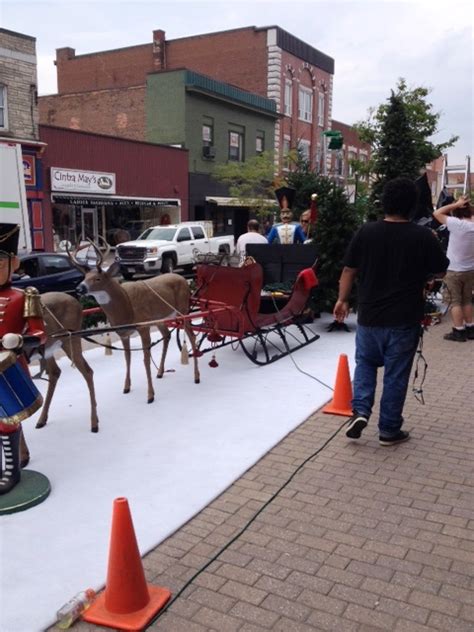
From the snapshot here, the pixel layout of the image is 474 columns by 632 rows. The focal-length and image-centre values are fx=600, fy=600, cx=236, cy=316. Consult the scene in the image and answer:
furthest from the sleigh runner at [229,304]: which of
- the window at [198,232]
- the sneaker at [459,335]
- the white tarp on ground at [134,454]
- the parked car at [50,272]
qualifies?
the window at [198,232]

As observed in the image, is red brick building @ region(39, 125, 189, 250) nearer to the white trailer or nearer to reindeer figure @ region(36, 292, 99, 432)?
Result: the white trailer

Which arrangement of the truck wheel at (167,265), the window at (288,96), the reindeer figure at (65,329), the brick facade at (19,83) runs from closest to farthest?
the reindeer figure at (65,329) < the brick facade at (19,83) < the truck wheel at (167,265) < the window at (288,96)

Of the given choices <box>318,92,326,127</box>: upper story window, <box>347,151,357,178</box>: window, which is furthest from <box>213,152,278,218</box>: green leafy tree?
<box>318,92,326,127</box>: upper story window

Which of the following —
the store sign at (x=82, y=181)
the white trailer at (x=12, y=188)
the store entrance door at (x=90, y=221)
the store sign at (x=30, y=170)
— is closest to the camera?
the white trailer at (x=12, y=188)

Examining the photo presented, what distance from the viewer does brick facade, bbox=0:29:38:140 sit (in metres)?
21.4

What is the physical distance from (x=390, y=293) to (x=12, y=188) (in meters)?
6.15

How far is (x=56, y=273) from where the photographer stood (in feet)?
44.1

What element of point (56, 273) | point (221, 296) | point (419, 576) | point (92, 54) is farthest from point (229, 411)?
point (92, 54)

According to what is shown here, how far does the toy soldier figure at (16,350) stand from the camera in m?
4.03

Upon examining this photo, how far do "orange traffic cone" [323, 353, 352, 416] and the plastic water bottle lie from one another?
3465 millimetres

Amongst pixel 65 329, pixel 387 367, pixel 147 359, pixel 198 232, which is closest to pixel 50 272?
pixel 147 359

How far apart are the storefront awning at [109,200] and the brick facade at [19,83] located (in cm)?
274

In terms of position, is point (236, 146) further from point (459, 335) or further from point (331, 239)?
point (459, 335)

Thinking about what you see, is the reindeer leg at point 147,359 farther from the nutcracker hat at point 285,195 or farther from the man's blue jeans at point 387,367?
the nutcracker hat at point 285,195
